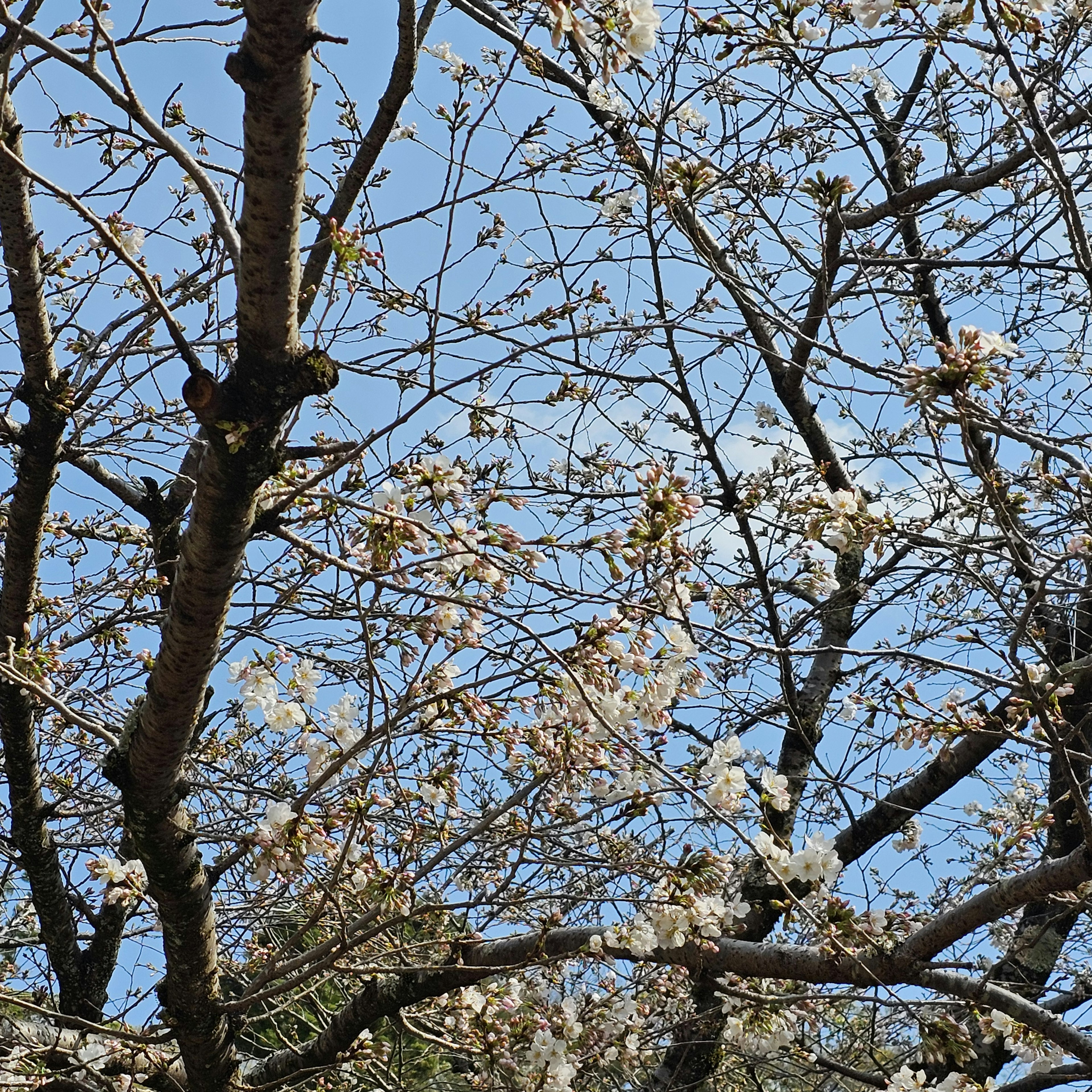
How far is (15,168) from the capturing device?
309 cm

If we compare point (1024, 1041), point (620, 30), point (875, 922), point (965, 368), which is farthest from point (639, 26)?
point (1024, 1041)

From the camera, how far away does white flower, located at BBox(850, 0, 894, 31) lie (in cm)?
261

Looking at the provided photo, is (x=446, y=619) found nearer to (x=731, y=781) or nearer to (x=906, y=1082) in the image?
(x=731, y=781)

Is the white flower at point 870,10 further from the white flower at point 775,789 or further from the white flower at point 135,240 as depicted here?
the white flower at point 135,240

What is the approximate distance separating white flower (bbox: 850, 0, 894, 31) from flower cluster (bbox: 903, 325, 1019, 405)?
111cm

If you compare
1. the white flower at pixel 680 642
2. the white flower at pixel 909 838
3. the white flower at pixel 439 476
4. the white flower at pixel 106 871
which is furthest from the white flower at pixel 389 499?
the white flower at pixel 909 838

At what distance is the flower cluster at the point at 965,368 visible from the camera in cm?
206

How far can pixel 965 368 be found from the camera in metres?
2.06

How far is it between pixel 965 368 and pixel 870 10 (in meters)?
1.26

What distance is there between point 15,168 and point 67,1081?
112 inches

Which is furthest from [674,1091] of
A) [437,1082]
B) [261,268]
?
[261,268]

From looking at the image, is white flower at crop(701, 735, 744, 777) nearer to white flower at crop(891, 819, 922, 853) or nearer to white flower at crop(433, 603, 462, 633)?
white flower at crop(433, 603, 462, 633)

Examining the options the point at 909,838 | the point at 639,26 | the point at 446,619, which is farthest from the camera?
the point at 909,838

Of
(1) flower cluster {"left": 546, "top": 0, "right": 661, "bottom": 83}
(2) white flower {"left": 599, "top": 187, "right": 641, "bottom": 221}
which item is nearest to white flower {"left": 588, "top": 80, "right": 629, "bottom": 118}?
(2) white flower {"left": 599, "top": 187, "right": 641, "bottom": 221}
